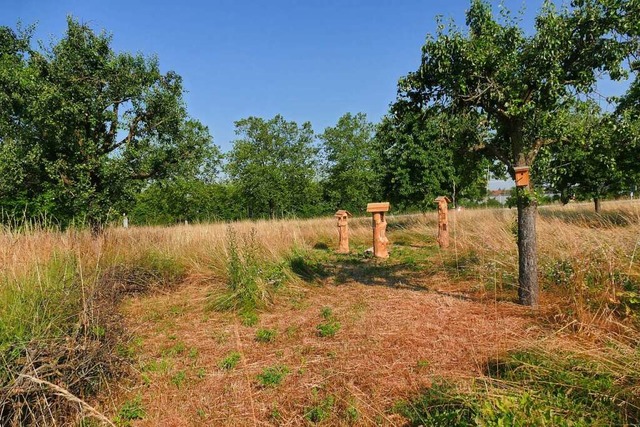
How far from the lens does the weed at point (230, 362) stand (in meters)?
3.28

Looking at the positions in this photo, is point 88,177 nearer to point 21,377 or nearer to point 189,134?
point 189,134

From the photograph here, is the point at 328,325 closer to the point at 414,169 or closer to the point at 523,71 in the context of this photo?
the point at 523,71

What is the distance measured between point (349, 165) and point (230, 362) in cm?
2271

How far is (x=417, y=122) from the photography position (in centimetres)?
466

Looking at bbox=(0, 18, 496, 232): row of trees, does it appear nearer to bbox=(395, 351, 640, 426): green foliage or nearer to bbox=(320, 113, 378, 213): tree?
bbox=(395, 351, 640, 426): green foliage

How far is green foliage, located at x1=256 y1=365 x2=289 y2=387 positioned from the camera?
290 cm

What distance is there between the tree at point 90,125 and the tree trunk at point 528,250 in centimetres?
762

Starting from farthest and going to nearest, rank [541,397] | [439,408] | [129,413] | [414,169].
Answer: [414,169], [129,413], [439,408], [541,397]

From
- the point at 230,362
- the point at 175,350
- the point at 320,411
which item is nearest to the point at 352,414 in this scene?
the point at 320,411

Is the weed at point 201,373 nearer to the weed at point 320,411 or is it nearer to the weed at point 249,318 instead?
the weed at point 320,411

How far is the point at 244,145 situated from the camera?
25.4m

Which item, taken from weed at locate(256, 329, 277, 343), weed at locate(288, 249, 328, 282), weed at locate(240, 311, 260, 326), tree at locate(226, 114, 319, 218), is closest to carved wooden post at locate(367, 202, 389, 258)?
weed at locate(288, 249, 328, 282)

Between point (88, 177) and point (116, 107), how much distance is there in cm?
174

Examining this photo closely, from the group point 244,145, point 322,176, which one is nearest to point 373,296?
point 244,145
